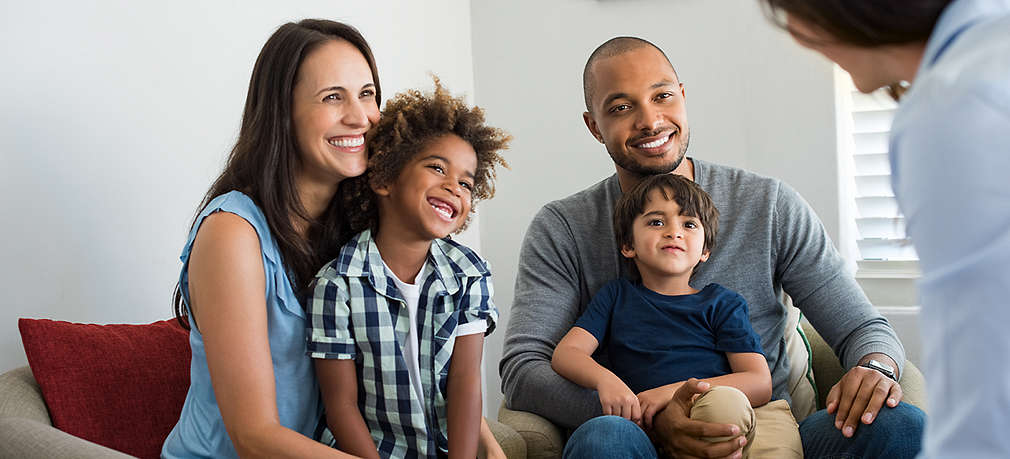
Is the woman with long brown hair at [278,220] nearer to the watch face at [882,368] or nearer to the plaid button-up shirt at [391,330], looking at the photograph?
the plaid button-up shirt at [391,330]

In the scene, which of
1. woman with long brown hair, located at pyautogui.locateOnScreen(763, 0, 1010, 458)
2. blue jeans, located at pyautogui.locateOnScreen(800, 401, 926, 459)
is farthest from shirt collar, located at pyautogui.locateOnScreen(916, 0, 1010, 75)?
blue jeans, located at pyautogui.locateOnScreen(800, 401, 926, 459)

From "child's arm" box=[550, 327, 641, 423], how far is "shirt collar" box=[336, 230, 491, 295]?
0.33 meters

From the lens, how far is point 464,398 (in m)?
1.47

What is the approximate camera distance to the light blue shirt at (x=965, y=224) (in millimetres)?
534

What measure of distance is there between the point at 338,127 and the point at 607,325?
0.74m

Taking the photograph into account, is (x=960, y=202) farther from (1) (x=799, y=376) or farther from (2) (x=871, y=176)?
(2) (x=871, y=176)

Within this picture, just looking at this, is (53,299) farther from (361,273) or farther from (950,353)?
(950,353)

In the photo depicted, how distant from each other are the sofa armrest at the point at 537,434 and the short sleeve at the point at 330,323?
1.62ft

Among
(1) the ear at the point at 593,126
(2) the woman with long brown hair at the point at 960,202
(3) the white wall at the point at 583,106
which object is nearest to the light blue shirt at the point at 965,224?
(2) the woman with long brown hair at the point at 960,202

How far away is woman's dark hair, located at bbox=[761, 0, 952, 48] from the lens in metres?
0.61

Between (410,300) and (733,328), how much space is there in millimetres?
682

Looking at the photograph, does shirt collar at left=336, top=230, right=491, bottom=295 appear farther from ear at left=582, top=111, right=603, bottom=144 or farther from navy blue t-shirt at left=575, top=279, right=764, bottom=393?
ear at left=582, top=111, right=603, bottom=144

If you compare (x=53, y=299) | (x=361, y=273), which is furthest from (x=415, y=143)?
(x=53, y=299)

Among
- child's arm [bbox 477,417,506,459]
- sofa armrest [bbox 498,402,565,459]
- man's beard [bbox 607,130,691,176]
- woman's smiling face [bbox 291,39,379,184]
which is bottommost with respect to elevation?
sofa armrest [bbox 498,402,565,459]
